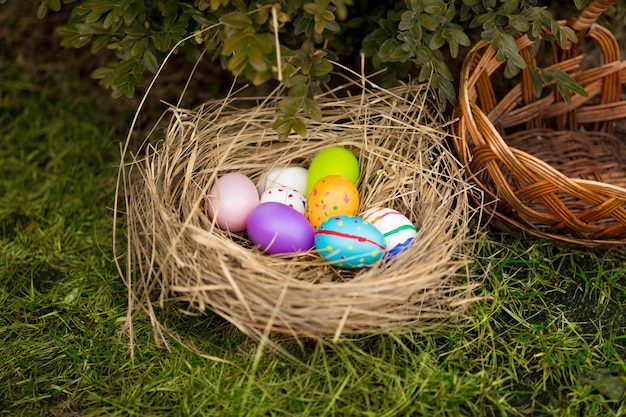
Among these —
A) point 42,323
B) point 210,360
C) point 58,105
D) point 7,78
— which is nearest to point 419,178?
point 210,360

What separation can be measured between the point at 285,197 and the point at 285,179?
0.41 ft

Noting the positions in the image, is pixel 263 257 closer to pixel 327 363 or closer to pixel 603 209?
pixel 327 363

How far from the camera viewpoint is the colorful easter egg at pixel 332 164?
2.29 m

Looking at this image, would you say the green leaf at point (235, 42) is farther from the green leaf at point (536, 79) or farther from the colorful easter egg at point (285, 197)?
the green leaf at point (536, 79)

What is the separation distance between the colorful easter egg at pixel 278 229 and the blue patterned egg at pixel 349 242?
58 mm

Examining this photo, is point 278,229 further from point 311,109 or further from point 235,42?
point 235,42

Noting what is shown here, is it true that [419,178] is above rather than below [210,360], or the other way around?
above

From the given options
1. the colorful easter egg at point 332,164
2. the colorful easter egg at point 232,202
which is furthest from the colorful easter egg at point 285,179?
the colorful easter egg at point 232,202

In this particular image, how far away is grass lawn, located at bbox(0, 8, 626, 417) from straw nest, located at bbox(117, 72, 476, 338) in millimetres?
98

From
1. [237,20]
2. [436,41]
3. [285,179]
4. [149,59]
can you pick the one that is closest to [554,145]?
[436,41]

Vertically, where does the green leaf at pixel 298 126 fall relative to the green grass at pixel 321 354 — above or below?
above

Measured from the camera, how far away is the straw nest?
6.02 feet

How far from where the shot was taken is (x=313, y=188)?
2227 millimetres

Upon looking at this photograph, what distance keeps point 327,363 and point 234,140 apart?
787 mm
